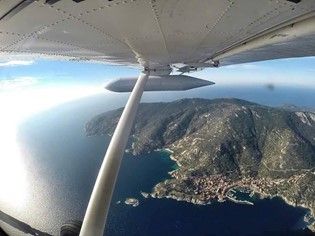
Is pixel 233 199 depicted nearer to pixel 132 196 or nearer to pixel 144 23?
pixel 132 196

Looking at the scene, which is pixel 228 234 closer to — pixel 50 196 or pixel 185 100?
pixel 185 100

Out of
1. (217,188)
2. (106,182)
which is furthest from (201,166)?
(106,182)

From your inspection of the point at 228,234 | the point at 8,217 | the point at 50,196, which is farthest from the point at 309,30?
the point at 228,234

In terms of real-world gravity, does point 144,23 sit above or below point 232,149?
below

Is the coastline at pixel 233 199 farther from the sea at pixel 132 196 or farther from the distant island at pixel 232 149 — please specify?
the sea at pixel 132 196

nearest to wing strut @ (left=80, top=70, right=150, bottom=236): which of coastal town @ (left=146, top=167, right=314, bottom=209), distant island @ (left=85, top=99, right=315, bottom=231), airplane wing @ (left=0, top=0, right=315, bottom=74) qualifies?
airplane wing @ (left=0, top=0, right=315, bottom=74)
